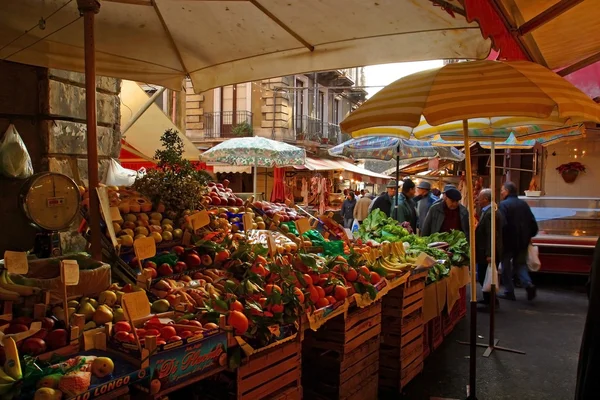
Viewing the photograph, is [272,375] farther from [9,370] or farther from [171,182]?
[171,182]

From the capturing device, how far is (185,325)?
8.21ft

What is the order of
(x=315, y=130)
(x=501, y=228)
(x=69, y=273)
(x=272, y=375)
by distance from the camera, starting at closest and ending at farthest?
(x=69, y=273) < (x=272, y=375) < (x=501, y=228) < (x=315, y=130)

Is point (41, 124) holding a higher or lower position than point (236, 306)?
higher

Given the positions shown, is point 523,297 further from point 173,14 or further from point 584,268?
point 173,14

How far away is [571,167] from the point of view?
12.1 m

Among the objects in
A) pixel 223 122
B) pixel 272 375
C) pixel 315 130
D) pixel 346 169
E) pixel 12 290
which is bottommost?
pixel 272 375

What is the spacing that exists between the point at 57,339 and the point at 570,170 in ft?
41.9

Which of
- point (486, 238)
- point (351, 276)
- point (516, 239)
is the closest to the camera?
point (351, 276)

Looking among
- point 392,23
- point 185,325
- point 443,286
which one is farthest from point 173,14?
point 443,286

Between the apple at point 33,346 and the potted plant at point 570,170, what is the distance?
42.1 ft

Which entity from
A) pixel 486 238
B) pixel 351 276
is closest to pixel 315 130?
pixel 486 238

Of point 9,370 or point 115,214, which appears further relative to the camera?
point 115,214

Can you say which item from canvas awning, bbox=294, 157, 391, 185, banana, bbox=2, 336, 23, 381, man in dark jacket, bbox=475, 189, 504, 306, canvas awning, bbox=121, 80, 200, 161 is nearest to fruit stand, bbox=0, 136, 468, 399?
banana, bbox=2, 336, 23, 381

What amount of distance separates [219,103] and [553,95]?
2352cm
